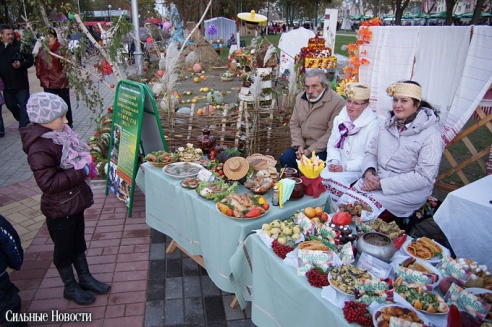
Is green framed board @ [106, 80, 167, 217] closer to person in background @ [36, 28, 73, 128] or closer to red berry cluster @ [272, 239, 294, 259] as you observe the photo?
red berry cluster @ [272, 239, 294, 259]

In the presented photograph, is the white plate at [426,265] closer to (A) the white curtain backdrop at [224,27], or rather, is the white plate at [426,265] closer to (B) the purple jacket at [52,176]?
(B) the purple jacket at [52,176]

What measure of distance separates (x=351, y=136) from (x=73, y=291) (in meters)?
2.95

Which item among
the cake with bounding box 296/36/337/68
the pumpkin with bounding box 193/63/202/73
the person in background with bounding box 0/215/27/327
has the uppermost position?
the cake with bounding box 296/36/337/68

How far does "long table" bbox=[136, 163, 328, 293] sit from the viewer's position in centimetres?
255

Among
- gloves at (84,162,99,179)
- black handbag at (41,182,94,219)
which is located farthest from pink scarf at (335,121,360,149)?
black handbag at (41,182,94,219)

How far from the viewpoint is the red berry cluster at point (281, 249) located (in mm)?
2070

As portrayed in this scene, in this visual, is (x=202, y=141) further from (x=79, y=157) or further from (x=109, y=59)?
(x=109, y=59)

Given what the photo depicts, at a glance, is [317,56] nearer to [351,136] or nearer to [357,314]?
[351,136]

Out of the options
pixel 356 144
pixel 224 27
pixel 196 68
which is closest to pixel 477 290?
pixel 356 144

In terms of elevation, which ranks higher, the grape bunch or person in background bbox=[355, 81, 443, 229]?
person in background bbox=[355, 81, 443, 229]

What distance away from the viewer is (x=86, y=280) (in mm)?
2945

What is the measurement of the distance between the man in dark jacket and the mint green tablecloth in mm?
5941

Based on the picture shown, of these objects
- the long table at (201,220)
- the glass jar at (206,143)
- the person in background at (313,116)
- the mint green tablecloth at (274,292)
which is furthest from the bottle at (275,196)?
the person in background at (313,116)

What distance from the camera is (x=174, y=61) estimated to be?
4.35 m
